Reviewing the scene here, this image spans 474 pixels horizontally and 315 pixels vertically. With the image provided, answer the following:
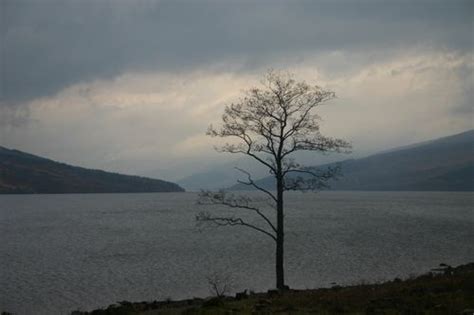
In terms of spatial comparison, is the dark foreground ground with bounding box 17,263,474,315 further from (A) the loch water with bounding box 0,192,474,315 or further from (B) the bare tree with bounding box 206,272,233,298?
(A) the loch water with bounding box 0,192,474,315

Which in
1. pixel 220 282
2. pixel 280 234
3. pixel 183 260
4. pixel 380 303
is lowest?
pixel 220 282

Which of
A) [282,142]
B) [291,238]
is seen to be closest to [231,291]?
[282,142]

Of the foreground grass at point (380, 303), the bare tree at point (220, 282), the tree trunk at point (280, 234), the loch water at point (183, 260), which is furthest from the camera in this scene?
the loch water at point (183, 260)

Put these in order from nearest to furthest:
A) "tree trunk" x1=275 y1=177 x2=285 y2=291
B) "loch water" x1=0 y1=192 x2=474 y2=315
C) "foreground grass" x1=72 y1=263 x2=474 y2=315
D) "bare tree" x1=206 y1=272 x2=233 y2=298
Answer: "foreground grass" x1=72 y1=263 x2=474 y2=315 → "tree trunk" x1=275 y1=177 x2=285 y2=291 → "bare tree" x1=206 y1=272 x2=233 y2=298 → "loch water" x1=0 y1=192 x2=474 y2=315

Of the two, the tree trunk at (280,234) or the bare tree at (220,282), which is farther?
the bare tree at (220,282)

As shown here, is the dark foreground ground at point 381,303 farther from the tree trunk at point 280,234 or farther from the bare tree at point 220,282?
the bare tree at point 220,282

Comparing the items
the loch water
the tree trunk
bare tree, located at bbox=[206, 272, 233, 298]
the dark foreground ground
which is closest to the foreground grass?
the dark foreground ground

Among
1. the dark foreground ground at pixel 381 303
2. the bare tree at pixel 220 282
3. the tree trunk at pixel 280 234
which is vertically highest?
the tree trunk at pixel 280 234

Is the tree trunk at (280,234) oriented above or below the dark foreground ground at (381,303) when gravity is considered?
above

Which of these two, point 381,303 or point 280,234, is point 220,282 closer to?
point 280,234

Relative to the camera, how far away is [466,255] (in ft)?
200

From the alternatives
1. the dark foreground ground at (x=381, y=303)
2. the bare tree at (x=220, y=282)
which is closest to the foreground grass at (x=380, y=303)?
the dark foreground ground at (x=381, y=303)

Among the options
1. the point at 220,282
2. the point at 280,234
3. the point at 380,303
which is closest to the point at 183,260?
the point at 220,282

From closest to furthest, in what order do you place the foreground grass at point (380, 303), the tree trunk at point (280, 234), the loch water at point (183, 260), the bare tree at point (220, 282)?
the foreground grass at point (380, 303) < the tree trunk at point (280, 234) < the bare tree at point (220, 282) < the loch water at point (183, 260)
